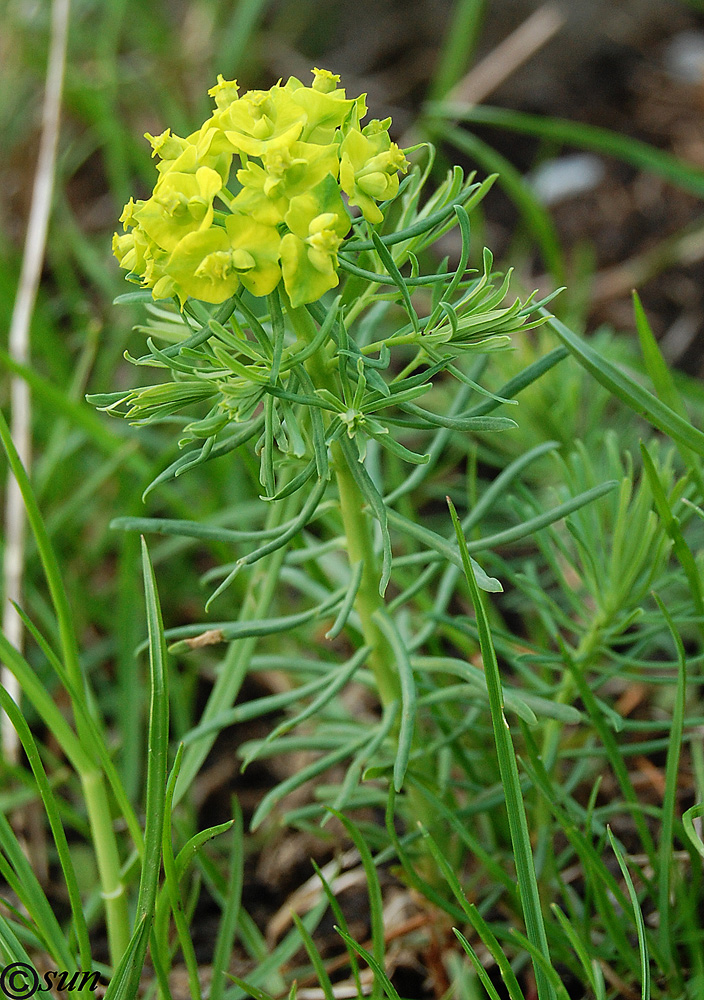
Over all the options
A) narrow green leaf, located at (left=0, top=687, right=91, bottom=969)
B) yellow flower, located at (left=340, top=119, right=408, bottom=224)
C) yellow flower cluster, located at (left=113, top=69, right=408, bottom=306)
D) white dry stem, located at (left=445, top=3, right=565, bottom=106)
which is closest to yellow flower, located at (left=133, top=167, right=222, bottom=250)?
yellow flower cluster, located at (left=113, top=69, right=408, bottom=306)

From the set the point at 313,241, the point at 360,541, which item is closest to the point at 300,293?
the point at 313,241

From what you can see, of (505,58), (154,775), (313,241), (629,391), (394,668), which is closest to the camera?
(313,241)

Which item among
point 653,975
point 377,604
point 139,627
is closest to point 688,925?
point 653,975

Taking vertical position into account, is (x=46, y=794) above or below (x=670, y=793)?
above

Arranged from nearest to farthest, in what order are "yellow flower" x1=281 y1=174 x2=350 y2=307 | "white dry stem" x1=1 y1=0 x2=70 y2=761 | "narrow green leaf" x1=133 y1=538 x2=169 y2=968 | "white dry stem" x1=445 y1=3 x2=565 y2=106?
"yellow flower" x1=281 y1=174 x2=350 y2=307 < "narrow green leaf" x1=133 y1=538 x2=169 y2=968 < "white dry stem" x1=1 y1=0 x2=70 y2=761 < "white dry stem" x1=445 y1=3 x2=565 y2=106

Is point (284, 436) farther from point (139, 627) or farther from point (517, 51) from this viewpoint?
point (517, 51)

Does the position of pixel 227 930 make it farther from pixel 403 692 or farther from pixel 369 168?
pixel 369 168

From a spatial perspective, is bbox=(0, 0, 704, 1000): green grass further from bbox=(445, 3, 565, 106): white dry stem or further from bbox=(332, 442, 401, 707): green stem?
bbox=(445, 3, 565, 106): white dry stem
